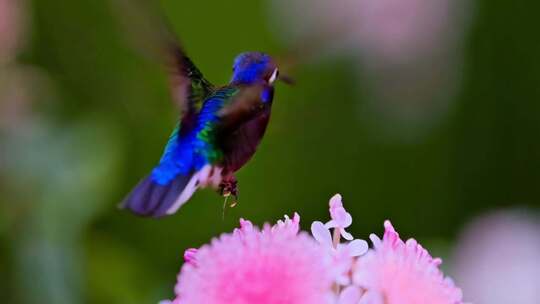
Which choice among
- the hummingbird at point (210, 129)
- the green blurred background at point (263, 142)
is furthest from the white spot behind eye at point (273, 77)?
the green blurred background at point (263, 142)

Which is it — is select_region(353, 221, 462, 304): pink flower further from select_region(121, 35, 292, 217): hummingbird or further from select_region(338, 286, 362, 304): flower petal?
select_region(121, 35, 292, 217): hummingbird

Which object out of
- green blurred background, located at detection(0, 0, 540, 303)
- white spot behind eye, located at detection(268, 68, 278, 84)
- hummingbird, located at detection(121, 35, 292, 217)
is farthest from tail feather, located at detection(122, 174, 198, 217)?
green blurred background, located at detection(0, 0, 540, 303)

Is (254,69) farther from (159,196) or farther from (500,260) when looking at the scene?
(500,260)

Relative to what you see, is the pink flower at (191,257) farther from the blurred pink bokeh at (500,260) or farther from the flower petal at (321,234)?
the blurred pink bokeh at (500,260)

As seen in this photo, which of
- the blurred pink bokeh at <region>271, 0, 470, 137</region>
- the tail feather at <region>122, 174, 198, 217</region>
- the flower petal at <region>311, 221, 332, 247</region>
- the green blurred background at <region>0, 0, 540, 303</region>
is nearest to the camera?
the tail feather at <region>122, 174, 198, 217</region>

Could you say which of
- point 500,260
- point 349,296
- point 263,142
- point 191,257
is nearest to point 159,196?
point 191,257

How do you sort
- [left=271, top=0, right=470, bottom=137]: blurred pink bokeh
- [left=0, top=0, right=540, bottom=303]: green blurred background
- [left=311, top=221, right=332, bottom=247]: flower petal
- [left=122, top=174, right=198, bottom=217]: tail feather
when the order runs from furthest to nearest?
[left=271, top=0, right=470, bottom=137]: blurred pink bokeh < [left=0, top=0, right=540, bottom=303]: green blurred background < [left=311, top=221, right=332, bottom=247]: flower petal < [left=122, top=174, right=198, bottom=217]: tail feather
